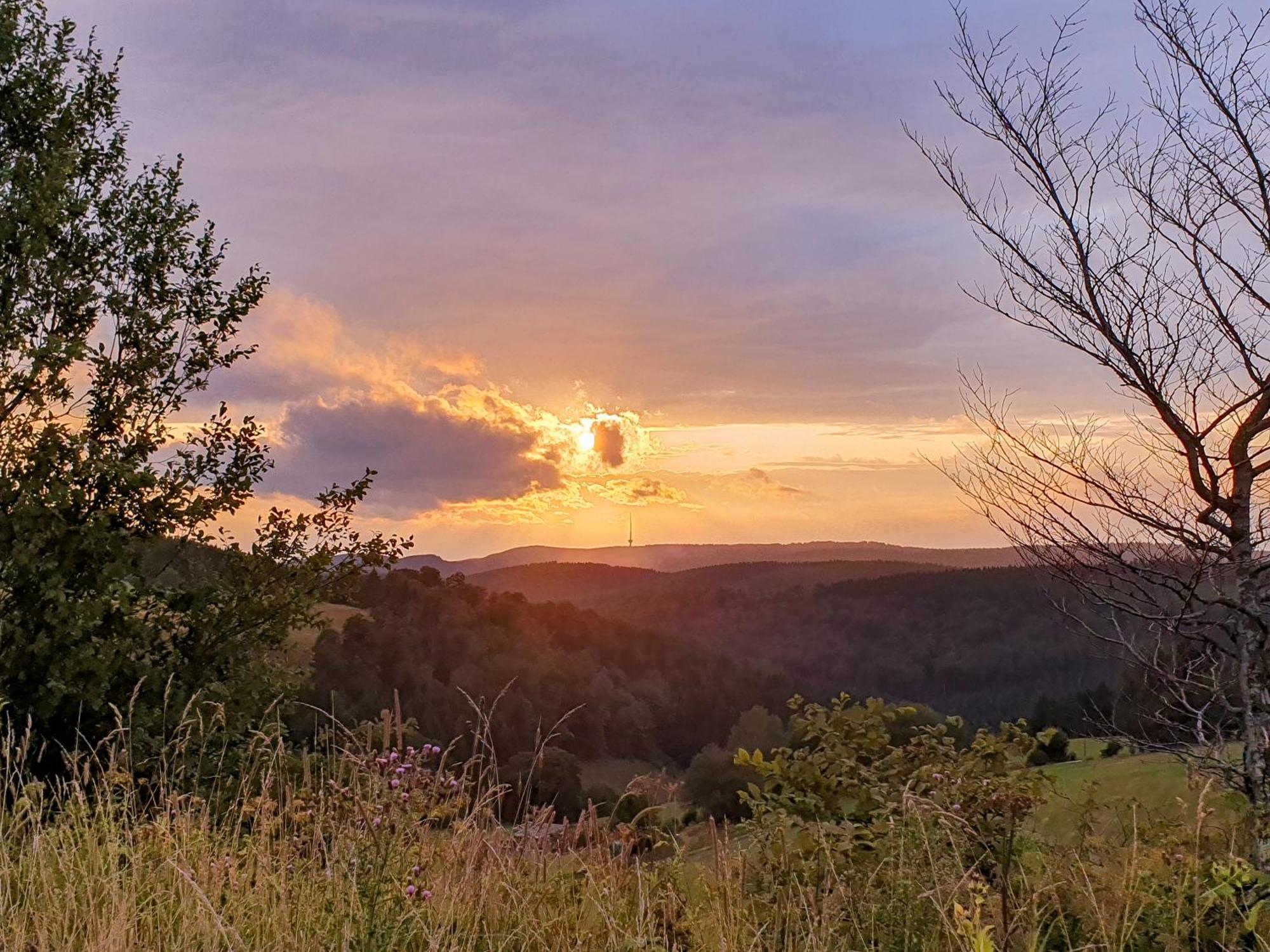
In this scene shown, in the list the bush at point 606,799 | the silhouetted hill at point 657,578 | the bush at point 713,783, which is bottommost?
the bush at point 713,783

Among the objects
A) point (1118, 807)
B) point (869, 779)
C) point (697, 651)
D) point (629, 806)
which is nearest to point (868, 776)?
point (869, 779)

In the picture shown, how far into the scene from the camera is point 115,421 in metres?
10.1

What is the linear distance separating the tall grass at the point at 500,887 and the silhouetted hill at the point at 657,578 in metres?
62.6

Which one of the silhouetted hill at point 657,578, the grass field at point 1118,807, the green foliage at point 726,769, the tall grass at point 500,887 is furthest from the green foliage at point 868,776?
the silhouetted hill at point 657,578

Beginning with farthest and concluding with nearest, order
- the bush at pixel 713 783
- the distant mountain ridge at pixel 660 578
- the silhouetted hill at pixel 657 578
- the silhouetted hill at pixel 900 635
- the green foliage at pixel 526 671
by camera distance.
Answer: the distant mountain ridge at pixel 660 578, the silhouetted hill at pixel 657 578, the silhouetted hill at pixel 900 635, the green foliage at pixel 526 671, the bush at pixel 713 783

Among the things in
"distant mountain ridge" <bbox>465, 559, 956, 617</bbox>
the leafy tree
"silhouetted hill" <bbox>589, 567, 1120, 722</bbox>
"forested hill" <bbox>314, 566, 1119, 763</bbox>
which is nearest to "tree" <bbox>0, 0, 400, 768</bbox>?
the leafy tree

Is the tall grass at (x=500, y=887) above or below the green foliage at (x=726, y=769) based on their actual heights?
above

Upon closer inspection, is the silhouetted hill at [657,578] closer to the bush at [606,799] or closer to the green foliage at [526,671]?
the green foliage at [526,671]

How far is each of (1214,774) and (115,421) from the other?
32.4 feet

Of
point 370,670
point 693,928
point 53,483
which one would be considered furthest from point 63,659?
point 370,670

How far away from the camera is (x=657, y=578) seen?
309 ft

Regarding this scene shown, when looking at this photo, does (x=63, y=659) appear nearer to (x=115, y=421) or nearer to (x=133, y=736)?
(x=133, y=736)

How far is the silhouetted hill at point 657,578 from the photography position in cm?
7556

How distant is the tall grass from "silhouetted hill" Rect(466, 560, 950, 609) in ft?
205
